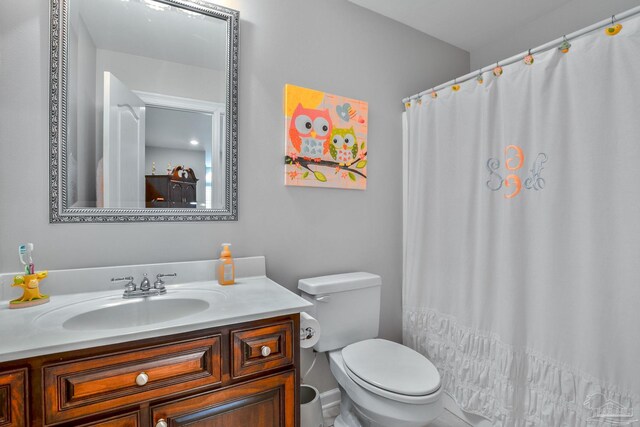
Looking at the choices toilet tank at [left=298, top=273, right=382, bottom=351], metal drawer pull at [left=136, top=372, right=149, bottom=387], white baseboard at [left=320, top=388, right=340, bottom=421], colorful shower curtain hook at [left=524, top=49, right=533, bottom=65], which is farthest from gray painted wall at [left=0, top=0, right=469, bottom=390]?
colorful shower curtain hook at [left=524, top=49, right=533, bottom=65]

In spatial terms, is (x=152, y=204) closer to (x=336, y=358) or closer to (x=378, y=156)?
(x=336, y=358)

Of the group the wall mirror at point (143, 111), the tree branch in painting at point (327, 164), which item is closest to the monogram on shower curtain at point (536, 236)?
the tree branch in painting at point (327, 164)

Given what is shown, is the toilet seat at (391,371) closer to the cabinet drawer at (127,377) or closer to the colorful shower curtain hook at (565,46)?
the cabinet drawer at (127,377)

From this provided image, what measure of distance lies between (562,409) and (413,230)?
111cm

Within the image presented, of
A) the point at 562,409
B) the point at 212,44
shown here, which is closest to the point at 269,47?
the point at 212,44

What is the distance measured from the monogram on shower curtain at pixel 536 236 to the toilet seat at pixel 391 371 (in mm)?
460

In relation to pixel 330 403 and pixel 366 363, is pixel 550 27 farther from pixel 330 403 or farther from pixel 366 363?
pixel 330 403

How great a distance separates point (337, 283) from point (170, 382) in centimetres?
94

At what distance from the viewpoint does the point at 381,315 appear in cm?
208

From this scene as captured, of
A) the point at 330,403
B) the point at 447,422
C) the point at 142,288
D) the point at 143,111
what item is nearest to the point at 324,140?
the point at 143,111

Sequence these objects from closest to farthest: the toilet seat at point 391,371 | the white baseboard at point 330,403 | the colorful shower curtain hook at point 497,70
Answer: the toilet seat at point 391,371, the colorful shower curtain hook at point 497,70, the white baseboard at point 330,403

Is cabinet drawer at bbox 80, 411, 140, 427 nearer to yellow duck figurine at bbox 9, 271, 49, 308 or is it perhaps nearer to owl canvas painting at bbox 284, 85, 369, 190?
yellow duck figurine at bbox 9, 271, 49, 308

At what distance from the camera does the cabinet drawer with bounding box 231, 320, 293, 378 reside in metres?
1.03

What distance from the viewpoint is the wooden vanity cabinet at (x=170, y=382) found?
789mm
